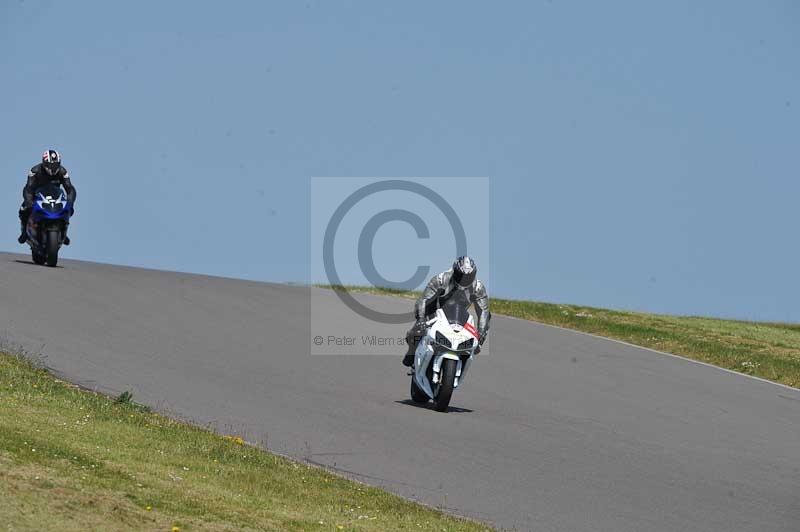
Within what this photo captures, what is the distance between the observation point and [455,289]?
17.0 m

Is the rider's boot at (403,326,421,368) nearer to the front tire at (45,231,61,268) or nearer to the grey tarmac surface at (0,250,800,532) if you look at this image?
the grey tarmac surface at (0,250,800,532)

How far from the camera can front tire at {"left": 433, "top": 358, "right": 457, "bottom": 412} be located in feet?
54.0

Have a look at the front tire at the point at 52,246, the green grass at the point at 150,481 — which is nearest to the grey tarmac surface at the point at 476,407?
the front tire at the point at 52,246

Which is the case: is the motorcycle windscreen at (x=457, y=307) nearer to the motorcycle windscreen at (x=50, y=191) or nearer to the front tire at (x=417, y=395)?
the front tire at (x=417, y=395)

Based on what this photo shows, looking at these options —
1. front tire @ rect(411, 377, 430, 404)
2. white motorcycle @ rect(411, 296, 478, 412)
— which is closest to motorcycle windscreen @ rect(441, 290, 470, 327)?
white motorcycle @ rect(411, 296, 478, 412)

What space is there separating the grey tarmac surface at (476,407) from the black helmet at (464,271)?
69.1 inches

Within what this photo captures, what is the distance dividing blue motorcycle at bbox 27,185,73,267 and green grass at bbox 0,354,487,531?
1301 cm

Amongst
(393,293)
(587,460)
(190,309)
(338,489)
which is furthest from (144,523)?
(393,293)

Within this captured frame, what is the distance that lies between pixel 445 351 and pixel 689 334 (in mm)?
15309

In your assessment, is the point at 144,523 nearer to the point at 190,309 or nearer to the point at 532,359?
the point at 532,359

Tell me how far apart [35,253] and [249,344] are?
888 cm

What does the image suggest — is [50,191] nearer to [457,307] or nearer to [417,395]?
[417,395]

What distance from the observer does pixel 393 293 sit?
110 ft

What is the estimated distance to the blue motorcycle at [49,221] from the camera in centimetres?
2641
